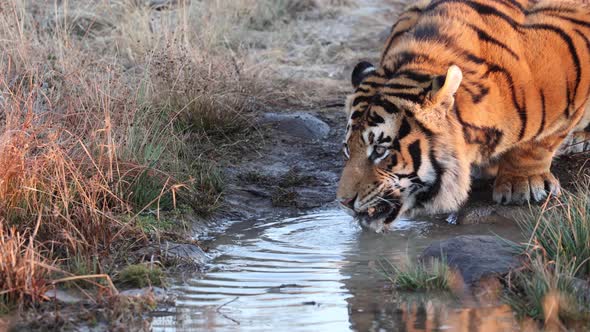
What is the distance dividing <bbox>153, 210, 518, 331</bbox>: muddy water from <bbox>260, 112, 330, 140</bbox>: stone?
5.34 ft

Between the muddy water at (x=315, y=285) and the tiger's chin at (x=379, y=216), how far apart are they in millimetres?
203

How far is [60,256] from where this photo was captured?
5.49 m

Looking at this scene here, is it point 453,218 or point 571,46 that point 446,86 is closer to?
point 571,46

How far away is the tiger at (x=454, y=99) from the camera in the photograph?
5.66 metres

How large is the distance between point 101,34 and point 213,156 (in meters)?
3.51

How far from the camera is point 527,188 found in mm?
6758

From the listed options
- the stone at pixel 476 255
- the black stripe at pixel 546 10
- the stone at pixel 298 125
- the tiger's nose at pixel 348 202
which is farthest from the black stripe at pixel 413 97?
the stone at pixel 298 125

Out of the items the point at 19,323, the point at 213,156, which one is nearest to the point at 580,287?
the point at 19,323

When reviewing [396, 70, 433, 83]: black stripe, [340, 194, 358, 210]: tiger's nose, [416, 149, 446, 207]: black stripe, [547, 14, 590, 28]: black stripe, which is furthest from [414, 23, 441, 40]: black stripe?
[340, 194, 358, 210]: tiger's nose

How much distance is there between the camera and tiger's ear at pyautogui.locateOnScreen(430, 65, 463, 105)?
5.36m

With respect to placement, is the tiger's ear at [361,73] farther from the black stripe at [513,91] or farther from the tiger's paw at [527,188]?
the tiger's paw at [527,188]

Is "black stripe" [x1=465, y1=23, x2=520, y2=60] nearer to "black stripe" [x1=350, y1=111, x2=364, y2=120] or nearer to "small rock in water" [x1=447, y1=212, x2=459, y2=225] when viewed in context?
"black stripe" [x1=350, y1=111, x2=364, y2=120]

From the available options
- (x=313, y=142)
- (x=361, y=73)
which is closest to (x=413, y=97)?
(x=361, y=73)

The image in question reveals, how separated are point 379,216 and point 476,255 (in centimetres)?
80
